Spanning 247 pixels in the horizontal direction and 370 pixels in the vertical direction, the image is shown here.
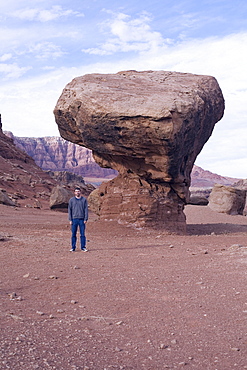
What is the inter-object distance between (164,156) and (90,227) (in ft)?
10.3

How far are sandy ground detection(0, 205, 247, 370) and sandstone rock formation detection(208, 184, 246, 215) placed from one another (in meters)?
16.2

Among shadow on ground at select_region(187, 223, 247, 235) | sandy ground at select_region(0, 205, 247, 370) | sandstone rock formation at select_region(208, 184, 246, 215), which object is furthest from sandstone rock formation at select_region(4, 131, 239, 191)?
sandy ground at select_region(0, 205, 247, 370)

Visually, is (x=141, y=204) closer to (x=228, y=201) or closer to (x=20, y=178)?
(x=228, y=201)

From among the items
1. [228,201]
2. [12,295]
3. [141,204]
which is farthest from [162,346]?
[228,201]

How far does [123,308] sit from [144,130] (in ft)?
22.5

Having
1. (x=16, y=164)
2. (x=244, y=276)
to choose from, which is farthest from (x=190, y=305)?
(x=16, y=164)

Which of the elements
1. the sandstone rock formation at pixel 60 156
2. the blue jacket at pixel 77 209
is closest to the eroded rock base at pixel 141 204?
the blue jacket at pixel 77 209

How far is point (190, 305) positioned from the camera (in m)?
5.17

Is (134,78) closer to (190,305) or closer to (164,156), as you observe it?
(164,156)

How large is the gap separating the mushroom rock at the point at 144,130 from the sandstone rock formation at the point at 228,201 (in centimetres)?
1149

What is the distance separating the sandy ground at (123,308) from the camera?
12.0 feet

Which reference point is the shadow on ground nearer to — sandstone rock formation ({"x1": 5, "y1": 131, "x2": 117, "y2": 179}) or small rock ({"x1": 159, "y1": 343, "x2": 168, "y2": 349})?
small rock ({"x1": 159, "y1": 343, "x2": 168, "y2": 349})

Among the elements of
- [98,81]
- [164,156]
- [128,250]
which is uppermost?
[98,81]

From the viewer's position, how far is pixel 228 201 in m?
25.3
